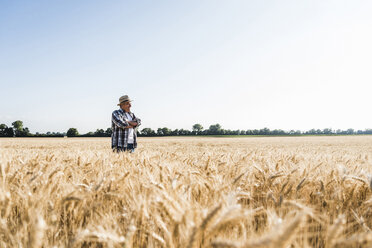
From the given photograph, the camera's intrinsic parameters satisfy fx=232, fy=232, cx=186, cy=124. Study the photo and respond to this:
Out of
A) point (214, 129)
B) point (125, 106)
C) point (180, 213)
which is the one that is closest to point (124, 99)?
point (125, 106)

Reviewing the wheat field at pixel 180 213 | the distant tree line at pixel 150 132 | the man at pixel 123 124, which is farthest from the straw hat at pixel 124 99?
the distant tree line at pixel 150 132

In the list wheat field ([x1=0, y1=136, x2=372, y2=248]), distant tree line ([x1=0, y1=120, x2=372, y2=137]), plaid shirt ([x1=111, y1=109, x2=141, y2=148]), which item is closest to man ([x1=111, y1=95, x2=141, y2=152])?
plaid shirt ([x1=111, y1=109, x2=141, y2=148])

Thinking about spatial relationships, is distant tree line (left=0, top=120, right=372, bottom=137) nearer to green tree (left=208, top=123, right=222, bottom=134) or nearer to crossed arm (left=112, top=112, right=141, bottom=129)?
green tree (left=208, top=123, right=222, bottom=134)

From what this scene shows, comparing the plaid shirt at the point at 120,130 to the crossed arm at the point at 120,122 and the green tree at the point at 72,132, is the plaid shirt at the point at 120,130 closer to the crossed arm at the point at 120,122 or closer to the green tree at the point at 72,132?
the crossed arm at the point at 120,122

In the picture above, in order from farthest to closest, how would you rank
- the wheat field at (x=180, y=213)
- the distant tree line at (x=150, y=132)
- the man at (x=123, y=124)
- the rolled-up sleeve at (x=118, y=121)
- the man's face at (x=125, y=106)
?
the distant tree line at (x=150, y=132) → the man's face at (x=125, y=106) → the man at (x=123, y=124) → the rolled-up sleeve at (x=118, y=121) → the wheat field at (x=180, y=213)

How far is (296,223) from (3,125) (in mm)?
108116

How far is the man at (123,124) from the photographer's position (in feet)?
20.1

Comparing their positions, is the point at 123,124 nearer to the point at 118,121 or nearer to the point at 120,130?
the point at 118,121

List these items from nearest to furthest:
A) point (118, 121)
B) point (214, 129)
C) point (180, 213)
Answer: point (180, 213)
point (118, 121)
point (214, 129)

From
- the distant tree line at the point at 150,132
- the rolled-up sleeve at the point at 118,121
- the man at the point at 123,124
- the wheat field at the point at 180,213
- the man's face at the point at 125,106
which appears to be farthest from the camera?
the distant tree line at the point at 150,132

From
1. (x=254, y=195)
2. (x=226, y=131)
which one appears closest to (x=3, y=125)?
(x=226, y=131)

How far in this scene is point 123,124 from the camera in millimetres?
6055

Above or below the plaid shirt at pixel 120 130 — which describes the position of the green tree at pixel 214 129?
above

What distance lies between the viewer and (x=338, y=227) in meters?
0.73
